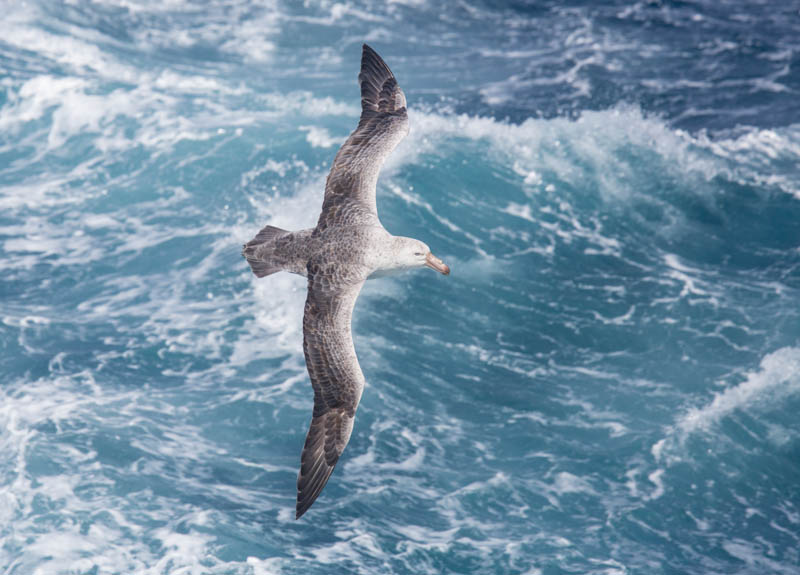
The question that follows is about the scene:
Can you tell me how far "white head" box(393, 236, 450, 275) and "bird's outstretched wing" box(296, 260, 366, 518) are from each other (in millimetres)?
862

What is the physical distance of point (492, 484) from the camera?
681 inches

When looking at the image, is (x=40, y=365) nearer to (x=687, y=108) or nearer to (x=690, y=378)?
(x=690, y=378)

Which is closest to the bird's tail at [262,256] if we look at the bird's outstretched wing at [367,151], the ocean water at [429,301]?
the bird's outstretched wing at [367,151]

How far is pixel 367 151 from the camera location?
15812 millimetres

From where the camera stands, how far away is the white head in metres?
14.2

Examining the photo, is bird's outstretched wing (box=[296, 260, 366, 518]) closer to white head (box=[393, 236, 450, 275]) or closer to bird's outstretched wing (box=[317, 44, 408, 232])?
white head (box=[393, 236, 450, 275])

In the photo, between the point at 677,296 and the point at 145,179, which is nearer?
the point at 677,296

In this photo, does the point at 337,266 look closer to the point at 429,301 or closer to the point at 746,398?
the point at 429,301

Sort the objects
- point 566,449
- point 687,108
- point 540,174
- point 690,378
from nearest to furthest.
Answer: point 566,449
point 690,378
point 540,174
point 687,108

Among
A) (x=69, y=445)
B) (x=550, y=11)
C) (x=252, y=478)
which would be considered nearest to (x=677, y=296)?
(x=252, y=478)

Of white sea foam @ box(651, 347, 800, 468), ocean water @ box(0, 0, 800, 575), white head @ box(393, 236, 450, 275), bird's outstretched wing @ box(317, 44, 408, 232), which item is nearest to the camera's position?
white head @ box(393, 236, 450, 275)

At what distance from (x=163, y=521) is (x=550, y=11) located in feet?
85.7

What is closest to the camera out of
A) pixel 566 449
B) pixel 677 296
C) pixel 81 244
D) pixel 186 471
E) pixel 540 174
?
pixel 186 471

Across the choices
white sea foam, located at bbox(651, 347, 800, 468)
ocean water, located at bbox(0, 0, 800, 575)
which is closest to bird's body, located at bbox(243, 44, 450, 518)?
ocean water, located at bbox(0, 0, 800, 575)
